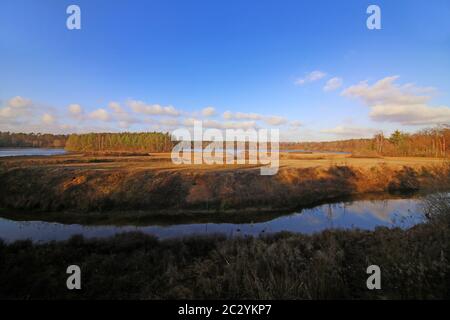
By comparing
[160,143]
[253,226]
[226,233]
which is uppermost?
[160,143]

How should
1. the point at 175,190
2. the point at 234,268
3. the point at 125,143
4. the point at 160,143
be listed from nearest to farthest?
the point at 234,268, the point at 175,190, the point at 160,143, the point at 125,143

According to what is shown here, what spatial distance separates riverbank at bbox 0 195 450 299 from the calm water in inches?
102

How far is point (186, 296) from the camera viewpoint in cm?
561

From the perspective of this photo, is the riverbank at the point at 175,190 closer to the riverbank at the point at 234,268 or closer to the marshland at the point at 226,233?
the marshland at the point at 226,233

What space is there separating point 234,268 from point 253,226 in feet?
28.8

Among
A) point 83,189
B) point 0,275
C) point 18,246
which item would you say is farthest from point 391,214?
point 83,189

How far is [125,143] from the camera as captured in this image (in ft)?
330

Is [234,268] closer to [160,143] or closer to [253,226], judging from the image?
[253,226]

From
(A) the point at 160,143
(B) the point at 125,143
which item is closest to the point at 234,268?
(A) the point at 160,143

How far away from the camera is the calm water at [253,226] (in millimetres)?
13475

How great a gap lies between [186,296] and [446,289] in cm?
Answer: 548

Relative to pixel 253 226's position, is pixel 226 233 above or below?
above
